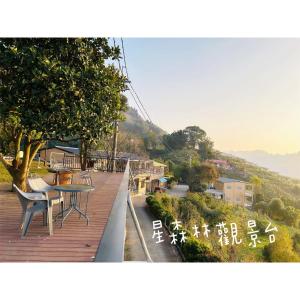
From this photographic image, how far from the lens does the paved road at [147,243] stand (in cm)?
763

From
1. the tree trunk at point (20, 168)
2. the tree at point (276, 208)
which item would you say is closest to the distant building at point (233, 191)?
the tree at point (276, 208)

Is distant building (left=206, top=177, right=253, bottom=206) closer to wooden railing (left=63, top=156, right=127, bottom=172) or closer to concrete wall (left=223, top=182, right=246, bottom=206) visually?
concrete wall (left=223, top=182, right=246, bottom=206)

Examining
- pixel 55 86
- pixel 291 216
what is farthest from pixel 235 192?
pixel 55 86

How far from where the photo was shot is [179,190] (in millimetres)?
13438

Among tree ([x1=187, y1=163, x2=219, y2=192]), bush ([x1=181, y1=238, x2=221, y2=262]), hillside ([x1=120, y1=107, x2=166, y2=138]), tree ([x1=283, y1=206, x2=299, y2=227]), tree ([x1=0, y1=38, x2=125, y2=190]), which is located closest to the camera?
tree ([x1=0, y1=38, x2=125, y2=190])

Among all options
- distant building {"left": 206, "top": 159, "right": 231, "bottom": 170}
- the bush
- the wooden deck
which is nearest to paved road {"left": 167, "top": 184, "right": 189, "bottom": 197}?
distant building {"left": 206, "top": 159, "right": 231, "bottom": 170}

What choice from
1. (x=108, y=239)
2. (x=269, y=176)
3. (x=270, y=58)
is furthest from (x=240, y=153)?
(x=108, y=239)

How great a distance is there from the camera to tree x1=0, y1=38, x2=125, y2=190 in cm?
374

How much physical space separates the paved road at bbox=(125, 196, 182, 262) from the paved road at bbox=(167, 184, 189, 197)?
1.16 m

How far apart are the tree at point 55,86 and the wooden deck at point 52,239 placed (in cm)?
111

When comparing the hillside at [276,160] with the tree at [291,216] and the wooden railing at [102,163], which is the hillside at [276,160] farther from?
the wooden railing at [102,163]
